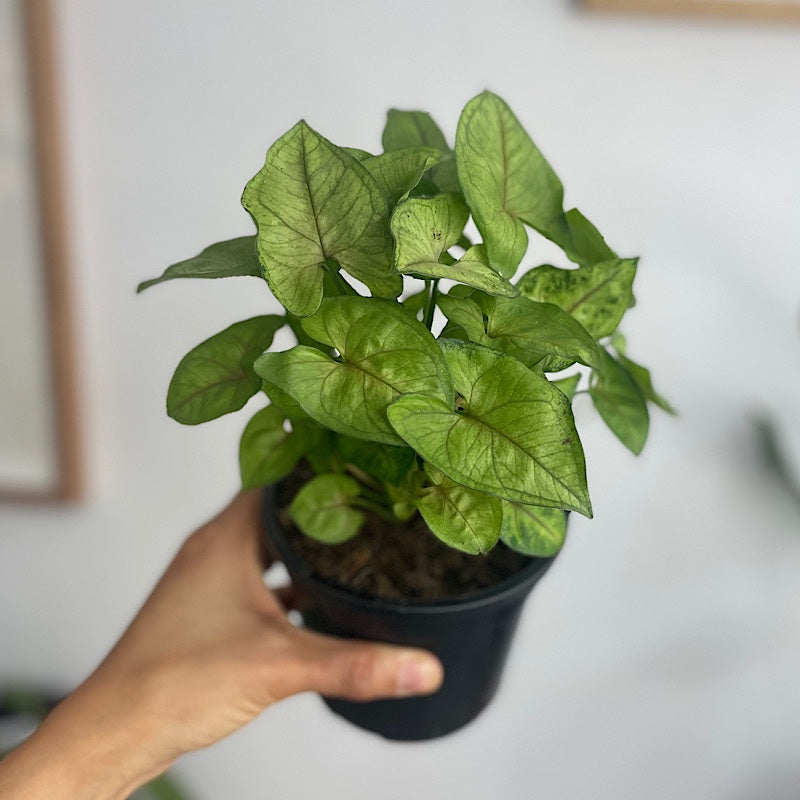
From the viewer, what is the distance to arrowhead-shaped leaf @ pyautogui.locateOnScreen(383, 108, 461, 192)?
57 centimetres

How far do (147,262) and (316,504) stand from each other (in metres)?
0.54

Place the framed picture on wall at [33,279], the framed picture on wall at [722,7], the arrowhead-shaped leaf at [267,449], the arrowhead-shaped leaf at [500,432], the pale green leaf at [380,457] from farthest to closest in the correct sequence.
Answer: the framed picture on wall at [33,279] < the framed picture on wall at [722,7] < the arrowhead-shaped leaf at [267,449] < the pale green leaf at [380,457] < the arrowhead-shaped leaf at [500,432]

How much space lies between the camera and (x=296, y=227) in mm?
455

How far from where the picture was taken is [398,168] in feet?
1.60

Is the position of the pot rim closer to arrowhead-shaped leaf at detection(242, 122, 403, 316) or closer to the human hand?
the human hand

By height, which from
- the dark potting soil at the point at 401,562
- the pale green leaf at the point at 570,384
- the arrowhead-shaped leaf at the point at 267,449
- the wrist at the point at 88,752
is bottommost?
the wrist at the point at 88,752

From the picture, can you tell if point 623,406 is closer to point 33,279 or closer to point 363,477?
point 363,477

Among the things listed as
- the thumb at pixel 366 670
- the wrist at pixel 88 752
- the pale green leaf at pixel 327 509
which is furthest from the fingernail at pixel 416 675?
the wrist at pixel 88 752

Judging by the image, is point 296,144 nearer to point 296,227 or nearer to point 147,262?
point 296,227

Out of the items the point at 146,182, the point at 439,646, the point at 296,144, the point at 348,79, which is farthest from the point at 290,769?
the point at 296,144

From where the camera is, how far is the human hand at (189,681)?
25.4 inches

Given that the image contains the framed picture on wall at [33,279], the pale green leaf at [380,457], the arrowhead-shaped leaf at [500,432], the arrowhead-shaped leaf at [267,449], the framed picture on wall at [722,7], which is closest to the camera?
the arrowhead-shaped leaf at [500,432]

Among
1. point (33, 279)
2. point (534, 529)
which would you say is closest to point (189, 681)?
point (534, 529)

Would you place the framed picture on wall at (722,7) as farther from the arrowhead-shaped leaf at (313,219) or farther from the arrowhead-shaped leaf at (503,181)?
the arrowhead-shaped leaf at (313,219)
